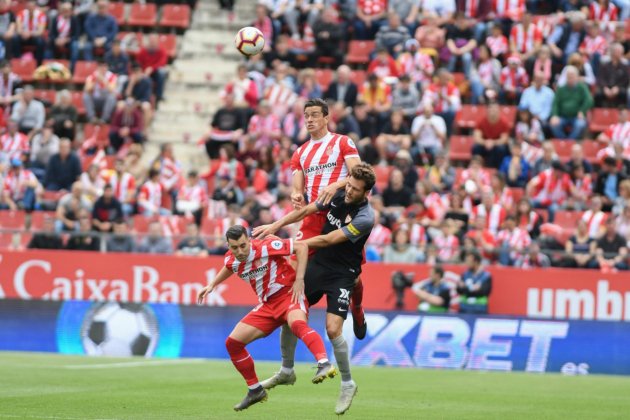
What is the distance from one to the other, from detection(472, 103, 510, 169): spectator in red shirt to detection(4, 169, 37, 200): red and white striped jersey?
8.84 metres

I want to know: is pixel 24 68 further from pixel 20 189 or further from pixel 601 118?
pixel 601 118

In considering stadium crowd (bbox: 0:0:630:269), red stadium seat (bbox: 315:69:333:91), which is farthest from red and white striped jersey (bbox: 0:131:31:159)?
red stadium seat (bbox: 315:69:333:91)

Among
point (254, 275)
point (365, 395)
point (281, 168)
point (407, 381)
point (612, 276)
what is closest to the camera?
point (254, 275)

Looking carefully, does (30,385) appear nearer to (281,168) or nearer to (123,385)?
(123,385)

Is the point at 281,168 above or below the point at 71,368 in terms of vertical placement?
above

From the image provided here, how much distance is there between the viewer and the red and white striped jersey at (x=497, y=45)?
2658 centimetres

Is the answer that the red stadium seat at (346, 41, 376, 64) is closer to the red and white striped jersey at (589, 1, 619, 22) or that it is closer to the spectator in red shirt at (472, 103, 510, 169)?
the spectator in red shirt at (472, 103, 510, 169)

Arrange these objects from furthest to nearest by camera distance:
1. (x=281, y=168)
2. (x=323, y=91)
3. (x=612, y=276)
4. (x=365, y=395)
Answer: (x=323, y=91) → (x=281, y=168) → (x=612, y=276) → (x=365, y=395)

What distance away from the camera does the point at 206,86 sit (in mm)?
29172

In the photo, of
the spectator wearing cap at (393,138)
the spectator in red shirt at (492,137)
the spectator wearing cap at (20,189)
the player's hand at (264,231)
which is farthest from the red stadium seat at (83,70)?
the player's hand at (264,231)

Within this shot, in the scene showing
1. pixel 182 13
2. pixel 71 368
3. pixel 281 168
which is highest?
pixel 182 13

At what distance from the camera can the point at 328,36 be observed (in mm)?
27844

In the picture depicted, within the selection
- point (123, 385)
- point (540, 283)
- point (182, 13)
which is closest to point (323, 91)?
point (182, 13)

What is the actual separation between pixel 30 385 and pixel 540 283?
938cm
